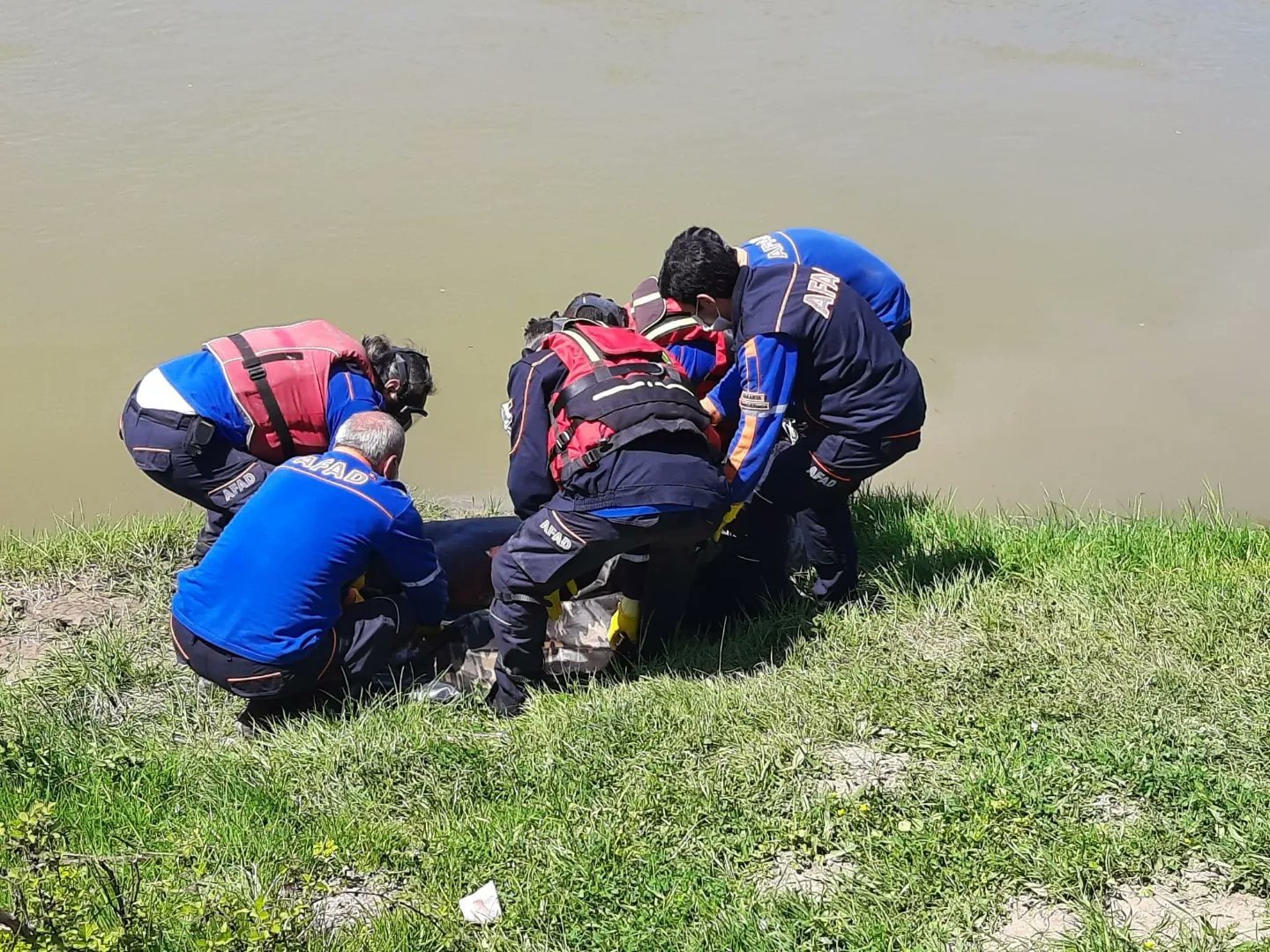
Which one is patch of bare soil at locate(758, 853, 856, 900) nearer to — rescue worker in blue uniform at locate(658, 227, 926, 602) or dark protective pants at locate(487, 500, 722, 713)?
A: dark protective pants at locate(487, 500, 722, 713)

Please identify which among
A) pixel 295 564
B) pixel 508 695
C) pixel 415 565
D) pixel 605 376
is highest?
pixel 605 376

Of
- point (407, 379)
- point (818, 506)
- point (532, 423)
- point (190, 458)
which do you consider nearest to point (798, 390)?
point (818, 506)

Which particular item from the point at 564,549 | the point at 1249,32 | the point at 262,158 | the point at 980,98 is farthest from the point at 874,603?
the point at 1249,32

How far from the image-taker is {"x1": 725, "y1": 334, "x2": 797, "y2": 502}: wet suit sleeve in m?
4.32

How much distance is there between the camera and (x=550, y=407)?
4.30m

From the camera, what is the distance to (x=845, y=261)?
200 inches

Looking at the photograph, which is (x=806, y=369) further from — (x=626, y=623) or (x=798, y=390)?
(x=626, y=623)

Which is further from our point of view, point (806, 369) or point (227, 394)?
point (227, 394)

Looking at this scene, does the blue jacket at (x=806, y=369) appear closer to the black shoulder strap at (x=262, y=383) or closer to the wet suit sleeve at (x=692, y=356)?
the wet suit sleeve at (x=692, y=356)

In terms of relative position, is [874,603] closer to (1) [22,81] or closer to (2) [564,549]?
(2) [564,549]

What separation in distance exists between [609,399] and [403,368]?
1126 mm

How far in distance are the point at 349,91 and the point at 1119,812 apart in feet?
30.9

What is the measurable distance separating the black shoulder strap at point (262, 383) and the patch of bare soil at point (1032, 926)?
3.22 meters

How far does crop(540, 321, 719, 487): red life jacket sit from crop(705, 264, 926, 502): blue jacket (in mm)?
195
